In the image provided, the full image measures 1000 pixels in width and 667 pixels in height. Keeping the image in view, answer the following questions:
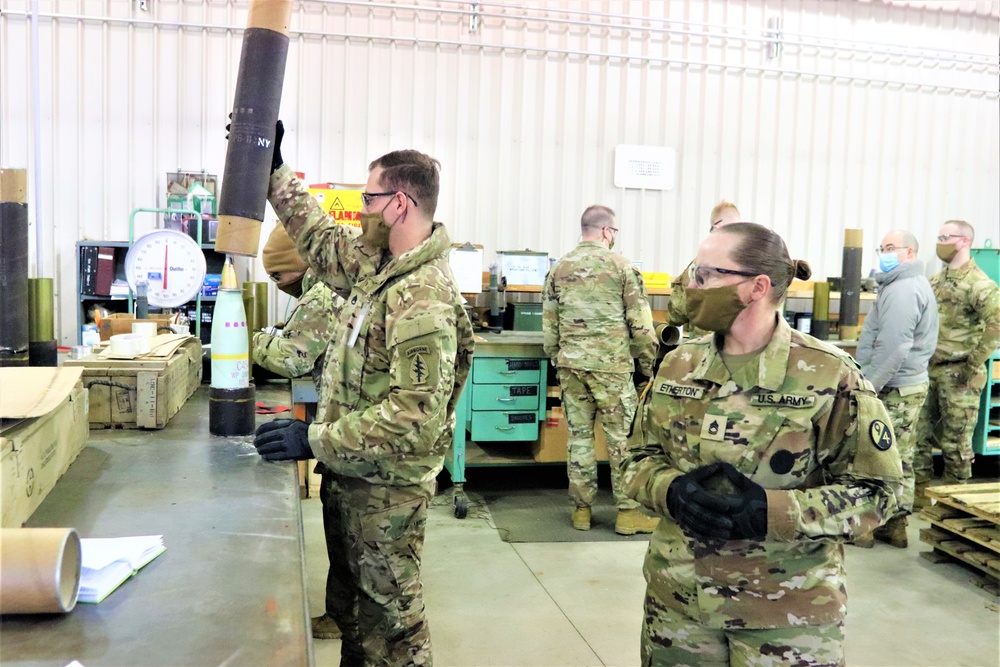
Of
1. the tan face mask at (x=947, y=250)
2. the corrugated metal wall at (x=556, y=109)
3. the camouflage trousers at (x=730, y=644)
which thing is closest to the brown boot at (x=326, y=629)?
the camouflage trousers at (x=730, y=644)

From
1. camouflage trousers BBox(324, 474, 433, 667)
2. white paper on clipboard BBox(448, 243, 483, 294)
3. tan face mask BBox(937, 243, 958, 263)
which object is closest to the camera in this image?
camouflage trousers BBox(324, 474, 433, 667)

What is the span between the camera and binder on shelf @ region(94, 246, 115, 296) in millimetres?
4648

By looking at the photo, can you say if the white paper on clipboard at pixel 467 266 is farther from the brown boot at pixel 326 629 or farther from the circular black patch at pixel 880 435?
the circular black patch at pixel 880 435

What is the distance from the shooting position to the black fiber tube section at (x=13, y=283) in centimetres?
215

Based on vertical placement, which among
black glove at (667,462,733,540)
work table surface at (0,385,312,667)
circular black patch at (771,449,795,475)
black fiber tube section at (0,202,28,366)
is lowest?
work table surface at (0,385,312,667)

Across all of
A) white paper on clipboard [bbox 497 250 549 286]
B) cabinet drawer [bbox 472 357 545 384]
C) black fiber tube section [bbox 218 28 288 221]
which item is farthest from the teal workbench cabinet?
black fiber tube section [bbox 218 28 288 221]

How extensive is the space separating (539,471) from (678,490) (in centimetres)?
383

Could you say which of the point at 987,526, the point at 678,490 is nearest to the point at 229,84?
the point at 678,490

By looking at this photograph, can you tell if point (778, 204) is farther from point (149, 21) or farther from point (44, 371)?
point (44, 371)

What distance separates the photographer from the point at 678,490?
1.52 meters

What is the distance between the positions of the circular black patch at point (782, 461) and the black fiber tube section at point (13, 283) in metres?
2.03

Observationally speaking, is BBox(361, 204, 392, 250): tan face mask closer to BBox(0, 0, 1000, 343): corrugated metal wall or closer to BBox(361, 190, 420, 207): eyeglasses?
BBox(361, 190, 420, 207): eyeglasses

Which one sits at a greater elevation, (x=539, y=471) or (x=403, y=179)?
(x=403, y=179)

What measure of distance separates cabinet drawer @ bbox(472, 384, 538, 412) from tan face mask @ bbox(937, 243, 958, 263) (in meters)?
2.67
